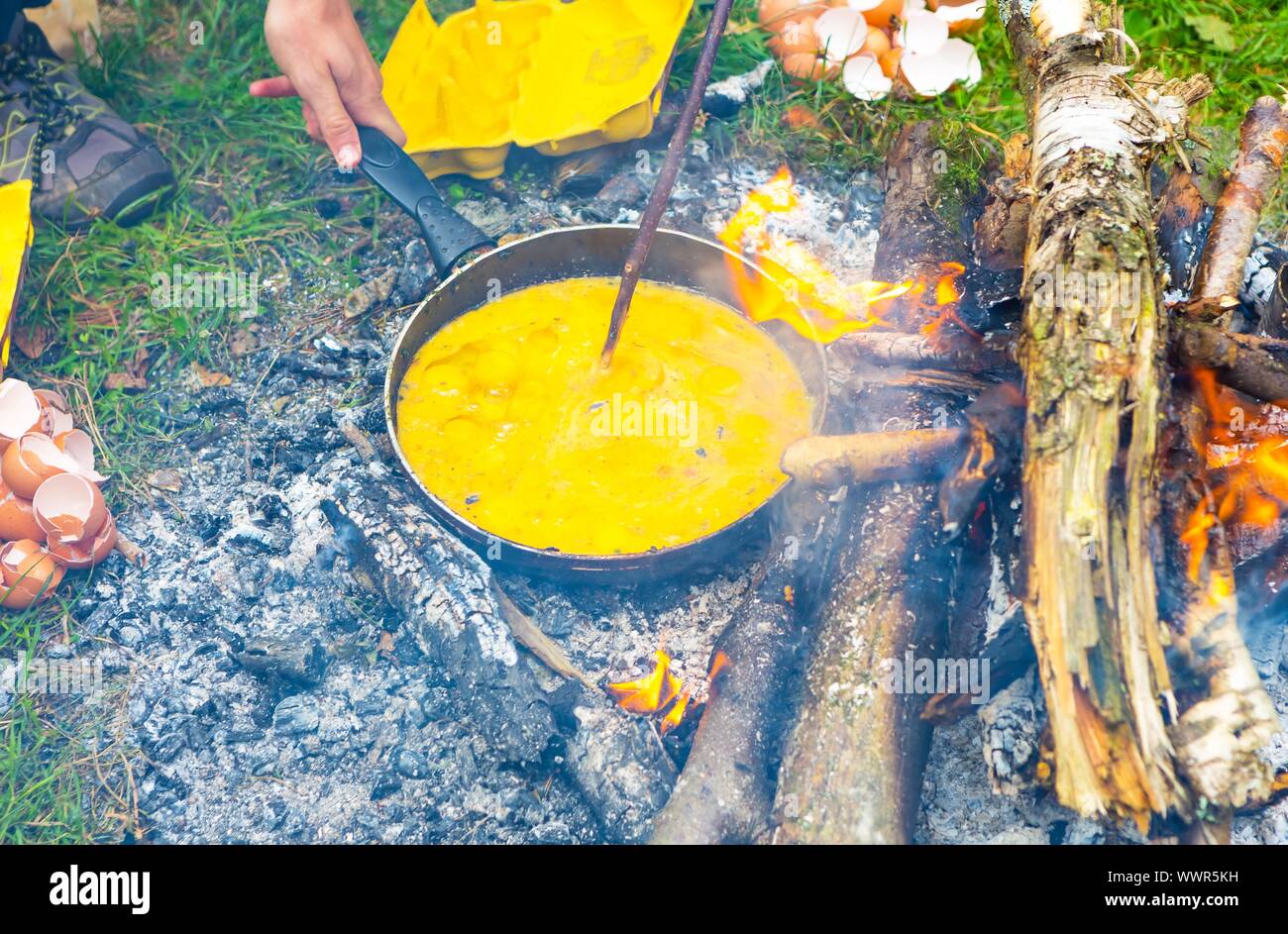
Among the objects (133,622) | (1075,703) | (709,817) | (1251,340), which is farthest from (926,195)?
(133,622)

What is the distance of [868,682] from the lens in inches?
93.5

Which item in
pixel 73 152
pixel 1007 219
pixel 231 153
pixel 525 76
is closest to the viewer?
pixel 1007 219

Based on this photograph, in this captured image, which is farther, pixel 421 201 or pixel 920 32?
pixel 920 32

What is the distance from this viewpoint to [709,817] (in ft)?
7.80

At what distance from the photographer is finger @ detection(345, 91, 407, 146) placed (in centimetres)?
362

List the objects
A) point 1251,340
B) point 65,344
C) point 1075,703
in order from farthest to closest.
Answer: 1. point 65,344
2. point 1251,340
3. point 1075,703

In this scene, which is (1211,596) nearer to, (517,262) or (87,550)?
(517,262)

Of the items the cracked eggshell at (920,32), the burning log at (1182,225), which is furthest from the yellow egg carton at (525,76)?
the burning log at (1182,225)

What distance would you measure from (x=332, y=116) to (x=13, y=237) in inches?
53.3

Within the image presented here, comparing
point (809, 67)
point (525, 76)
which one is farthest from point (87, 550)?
point (809, 67)

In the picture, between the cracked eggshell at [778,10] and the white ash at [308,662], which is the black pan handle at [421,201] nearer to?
the white ash at [308,662]

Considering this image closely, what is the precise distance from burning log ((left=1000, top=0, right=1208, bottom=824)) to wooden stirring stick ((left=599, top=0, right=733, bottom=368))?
110cm
